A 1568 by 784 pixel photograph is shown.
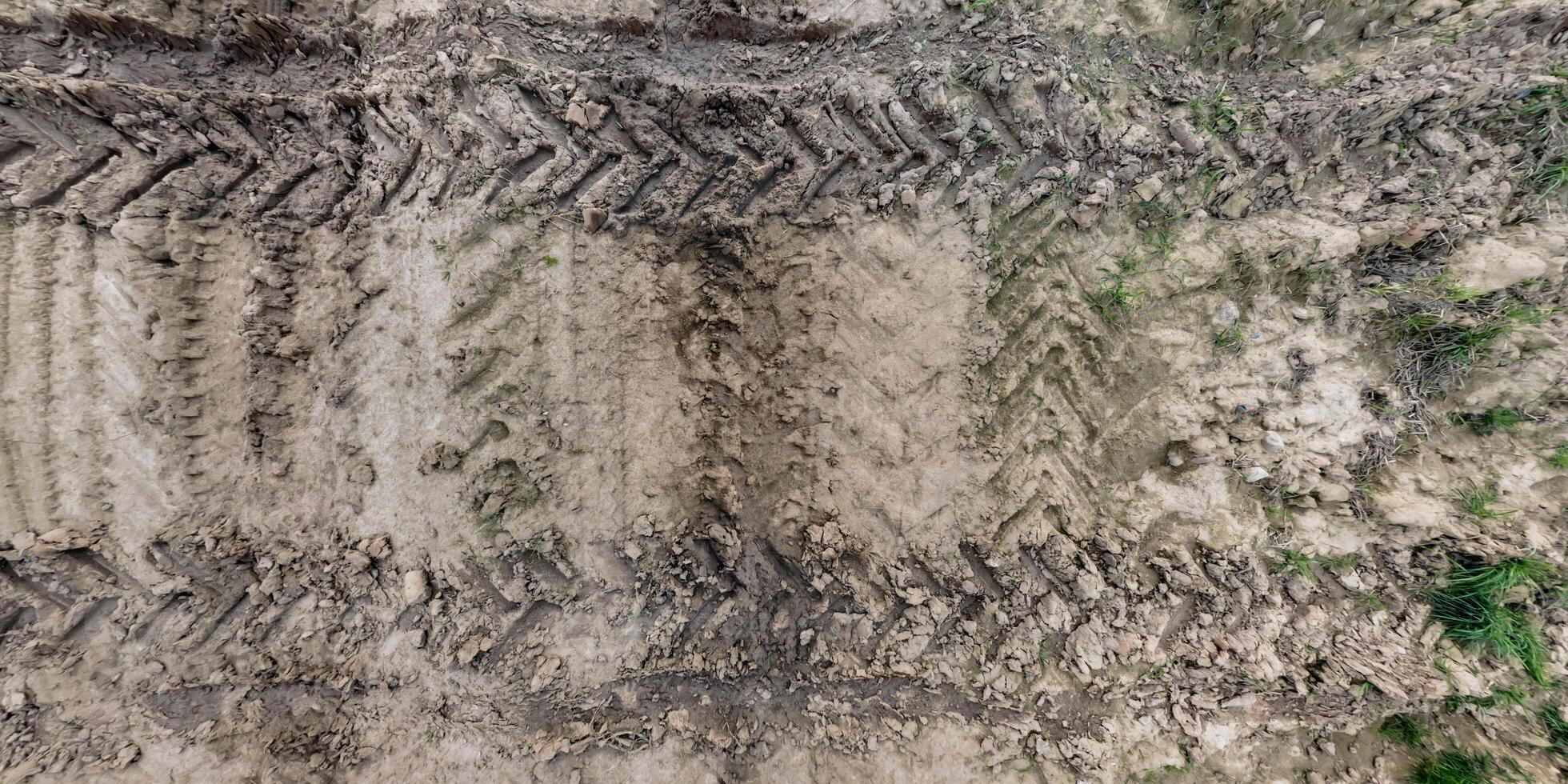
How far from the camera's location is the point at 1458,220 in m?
2.45

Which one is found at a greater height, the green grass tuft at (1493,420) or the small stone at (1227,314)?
the small stone at (1227,314)

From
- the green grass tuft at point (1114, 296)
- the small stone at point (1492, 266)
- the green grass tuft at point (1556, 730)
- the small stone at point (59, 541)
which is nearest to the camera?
the small stone at point (1492, 266)

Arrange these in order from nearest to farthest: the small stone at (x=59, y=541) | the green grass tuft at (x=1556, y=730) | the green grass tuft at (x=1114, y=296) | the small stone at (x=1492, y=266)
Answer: the small stone at (x=1492, y=266) < the green grass tuft at (x=1556, y=730) < the small stone at (x=59, y=541) < the green grass tuft at (x=1114, y=296)

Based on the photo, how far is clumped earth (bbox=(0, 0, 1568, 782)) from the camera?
2562mm

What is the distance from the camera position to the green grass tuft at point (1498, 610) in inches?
95.8

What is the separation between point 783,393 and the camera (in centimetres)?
296

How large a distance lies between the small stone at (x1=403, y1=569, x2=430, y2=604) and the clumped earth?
24 millimetres

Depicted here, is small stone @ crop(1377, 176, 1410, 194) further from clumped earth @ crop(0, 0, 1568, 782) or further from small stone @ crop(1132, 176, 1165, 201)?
small stone @ crop(1132, 176, 1165, 201)

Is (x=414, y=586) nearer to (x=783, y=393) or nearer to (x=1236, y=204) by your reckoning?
(x=783, y=393)

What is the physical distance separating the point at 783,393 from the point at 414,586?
213 cm

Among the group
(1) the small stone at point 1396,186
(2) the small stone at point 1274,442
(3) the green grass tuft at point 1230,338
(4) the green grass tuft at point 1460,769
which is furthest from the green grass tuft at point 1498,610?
(1) the small stone at point 1396,186

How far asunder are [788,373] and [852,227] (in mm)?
816

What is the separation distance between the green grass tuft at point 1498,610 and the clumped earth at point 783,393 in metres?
0.02

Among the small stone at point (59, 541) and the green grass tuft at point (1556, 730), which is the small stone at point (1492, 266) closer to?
the green grass tuft at point (1556, 730)
